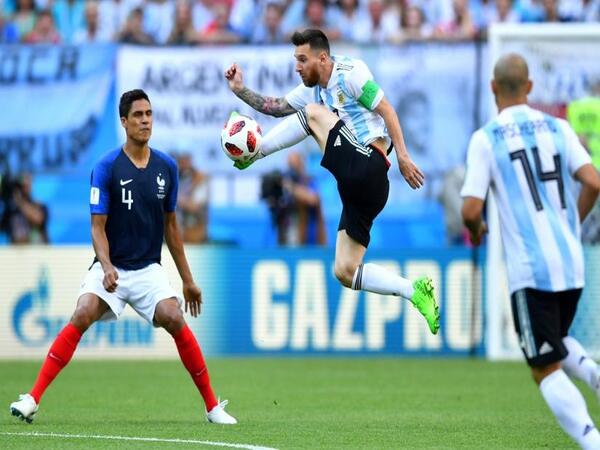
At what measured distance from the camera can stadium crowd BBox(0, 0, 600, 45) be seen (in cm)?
2052

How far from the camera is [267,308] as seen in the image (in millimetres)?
18891

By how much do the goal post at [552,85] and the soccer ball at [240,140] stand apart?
25.7 ft

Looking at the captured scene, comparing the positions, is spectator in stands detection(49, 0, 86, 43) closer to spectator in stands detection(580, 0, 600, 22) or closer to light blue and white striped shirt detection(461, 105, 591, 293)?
spectator in stands detection(580, 0, 600, 22)

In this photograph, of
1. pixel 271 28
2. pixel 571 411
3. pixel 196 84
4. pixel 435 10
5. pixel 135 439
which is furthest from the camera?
pixel 435 10

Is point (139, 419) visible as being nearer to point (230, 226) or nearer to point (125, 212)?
point (125, 212)

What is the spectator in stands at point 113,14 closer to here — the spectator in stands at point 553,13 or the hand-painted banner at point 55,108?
the hand-painted banner at point 55,108

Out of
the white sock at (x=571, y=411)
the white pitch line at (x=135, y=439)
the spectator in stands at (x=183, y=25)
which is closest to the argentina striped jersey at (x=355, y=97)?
the white pitch line at (x=135, y=439)

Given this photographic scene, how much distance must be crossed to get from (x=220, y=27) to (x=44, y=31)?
2677mm

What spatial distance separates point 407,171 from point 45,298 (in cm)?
993

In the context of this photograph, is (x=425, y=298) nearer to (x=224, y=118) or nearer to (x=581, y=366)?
(x=581, y=366)

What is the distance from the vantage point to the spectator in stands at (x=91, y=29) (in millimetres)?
20812

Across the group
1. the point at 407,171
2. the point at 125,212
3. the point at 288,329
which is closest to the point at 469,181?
the point at 407,171

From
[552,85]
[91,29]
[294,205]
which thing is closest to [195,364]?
[294,205]

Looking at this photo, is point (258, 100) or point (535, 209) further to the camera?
point (258, 100)
